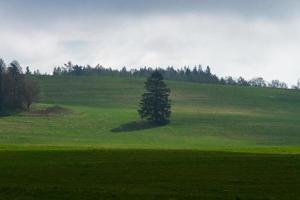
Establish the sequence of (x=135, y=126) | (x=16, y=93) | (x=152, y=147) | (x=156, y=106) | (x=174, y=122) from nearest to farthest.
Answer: (x=152, y=147) → (x=135, y=126) → (x=156, y=106) → (x=174, y=122) → (x=16, y=93)

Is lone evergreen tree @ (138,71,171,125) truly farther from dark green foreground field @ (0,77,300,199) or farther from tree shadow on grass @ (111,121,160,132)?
dark green foreground field @ (0,77,300,199)

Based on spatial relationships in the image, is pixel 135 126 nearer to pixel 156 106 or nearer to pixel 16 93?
pixel 156 106

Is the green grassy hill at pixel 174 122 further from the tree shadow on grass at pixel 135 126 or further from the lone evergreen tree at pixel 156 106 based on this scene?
the lone evergreen tree at pixel 156 106

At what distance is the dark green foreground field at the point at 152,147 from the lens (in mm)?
27484

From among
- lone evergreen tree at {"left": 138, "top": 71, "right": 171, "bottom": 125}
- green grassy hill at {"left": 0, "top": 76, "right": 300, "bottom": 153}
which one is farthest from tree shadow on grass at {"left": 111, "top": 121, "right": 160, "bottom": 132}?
lone evergreen tree at {"left": 138, "top": 71, "right": 171, "bottom": 125}

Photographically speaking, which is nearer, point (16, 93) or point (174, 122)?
point (174, 122)

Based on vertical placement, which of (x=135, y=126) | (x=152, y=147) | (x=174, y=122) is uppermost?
(x=152, y=147)

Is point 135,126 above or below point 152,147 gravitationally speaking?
below

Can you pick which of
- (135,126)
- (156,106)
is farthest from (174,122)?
(135,126)

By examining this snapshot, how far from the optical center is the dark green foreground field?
27.5 m

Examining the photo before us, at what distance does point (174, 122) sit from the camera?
438 feet

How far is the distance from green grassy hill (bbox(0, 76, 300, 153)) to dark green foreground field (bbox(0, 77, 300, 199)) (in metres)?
0.19

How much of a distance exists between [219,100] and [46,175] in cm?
15110

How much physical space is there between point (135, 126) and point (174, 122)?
985cm
